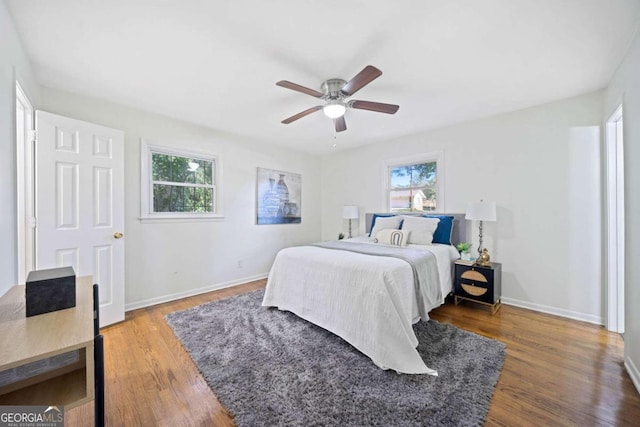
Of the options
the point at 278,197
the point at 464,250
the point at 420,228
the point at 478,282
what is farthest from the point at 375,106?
the point at 278,197

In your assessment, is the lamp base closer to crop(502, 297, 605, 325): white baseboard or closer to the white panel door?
crop(502, 297, 605, 325): white baseboard

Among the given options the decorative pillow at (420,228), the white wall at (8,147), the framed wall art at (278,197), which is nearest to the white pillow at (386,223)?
the decorative pillow at (420,228)

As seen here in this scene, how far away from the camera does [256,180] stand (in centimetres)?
424

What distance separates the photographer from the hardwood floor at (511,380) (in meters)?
1.44

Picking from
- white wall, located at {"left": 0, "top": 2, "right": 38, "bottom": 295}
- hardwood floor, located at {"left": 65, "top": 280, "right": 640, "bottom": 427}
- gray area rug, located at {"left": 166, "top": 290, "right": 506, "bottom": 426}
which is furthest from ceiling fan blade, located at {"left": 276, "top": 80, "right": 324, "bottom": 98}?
hardwood floor, located at {"left": 65, "top": 280, "right": 640, "bottom": 427}

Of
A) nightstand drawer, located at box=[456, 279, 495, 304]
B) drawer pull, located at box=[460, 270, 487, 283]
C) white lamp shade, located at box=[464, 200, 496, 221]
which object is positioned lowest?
nightstand drawer, located at box=[456, 279, 495, 304]

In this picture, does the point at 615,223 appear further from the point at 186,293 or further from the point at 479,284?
the point at 186,293

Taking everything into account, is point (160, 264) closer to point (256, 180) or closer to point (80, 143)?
point (80, 143)

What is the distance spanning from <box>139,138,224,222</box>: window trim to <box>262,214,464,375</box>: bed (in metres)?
1.53

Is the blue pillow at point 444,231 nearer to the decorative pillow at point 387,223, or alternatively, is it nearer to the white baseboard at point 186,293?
the decorative pillow at point 387,223

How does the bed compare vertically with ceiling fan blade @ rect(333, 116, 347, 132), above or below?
below

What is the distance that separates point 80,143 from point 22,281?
4.32 ft

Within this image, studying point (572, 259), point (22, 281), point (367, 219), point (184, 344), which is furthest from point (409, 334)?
point (22, 281)

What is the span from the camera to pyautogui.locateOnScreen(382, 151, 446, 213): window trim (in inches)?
145
